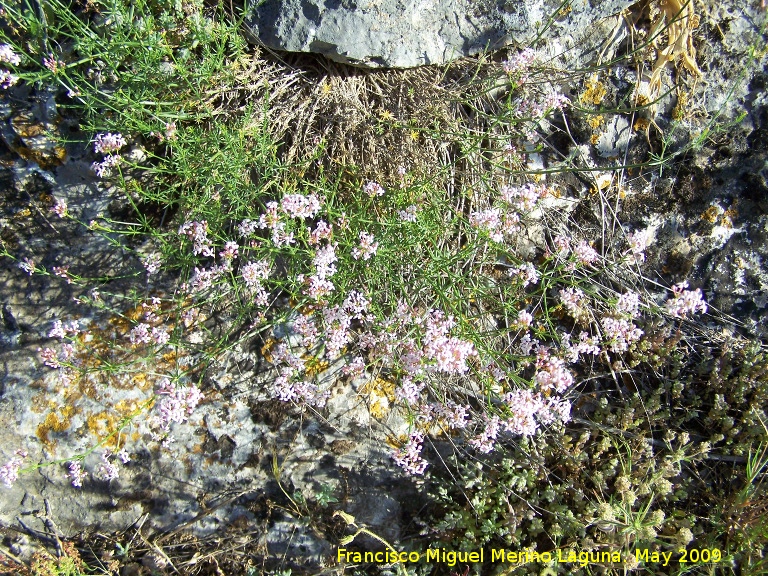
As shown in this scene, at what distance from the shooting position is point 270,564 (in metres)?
3.51

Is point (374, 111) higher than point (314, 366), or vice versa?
point (374, 111)

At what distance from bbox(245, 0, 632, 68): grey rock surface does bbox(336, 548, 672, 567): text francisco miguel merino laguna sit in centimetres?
308

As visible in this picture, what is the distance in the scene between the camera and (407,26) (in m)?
3.44

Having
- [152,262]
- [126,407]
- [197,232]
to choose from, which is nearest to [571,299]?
[197,232]

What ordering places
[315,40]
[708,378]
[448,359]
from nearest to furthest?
[448,359], [315,40], [708,378]

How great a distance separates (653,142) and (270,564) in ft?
Answer: 12.4

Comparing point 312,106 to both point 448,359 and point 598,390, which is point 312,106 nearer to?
point 448,359

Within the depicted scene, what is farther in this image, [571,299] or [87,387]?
[87,387]

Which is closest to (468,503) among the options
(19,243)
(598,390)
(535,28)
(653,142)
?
(598,390)

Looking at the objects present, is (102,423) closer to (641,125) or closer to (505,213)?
(505,213)

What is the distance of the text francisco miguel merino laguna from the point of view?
3301 mm

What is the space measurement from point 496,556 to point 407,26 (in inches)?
133

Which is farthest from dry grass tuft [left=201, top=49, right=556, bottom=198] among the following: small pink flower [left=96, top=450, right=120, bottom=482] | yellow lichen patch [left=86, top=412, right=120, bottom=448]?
small pink flower [left=96, top=450, right=120, bottom=482]

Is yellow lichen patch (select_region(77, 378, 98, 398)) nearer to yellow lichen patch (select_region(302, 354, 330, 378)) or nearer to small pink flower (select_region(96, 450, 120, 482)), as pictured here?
small pink flower (select_region(96, 450, 120, 482))
